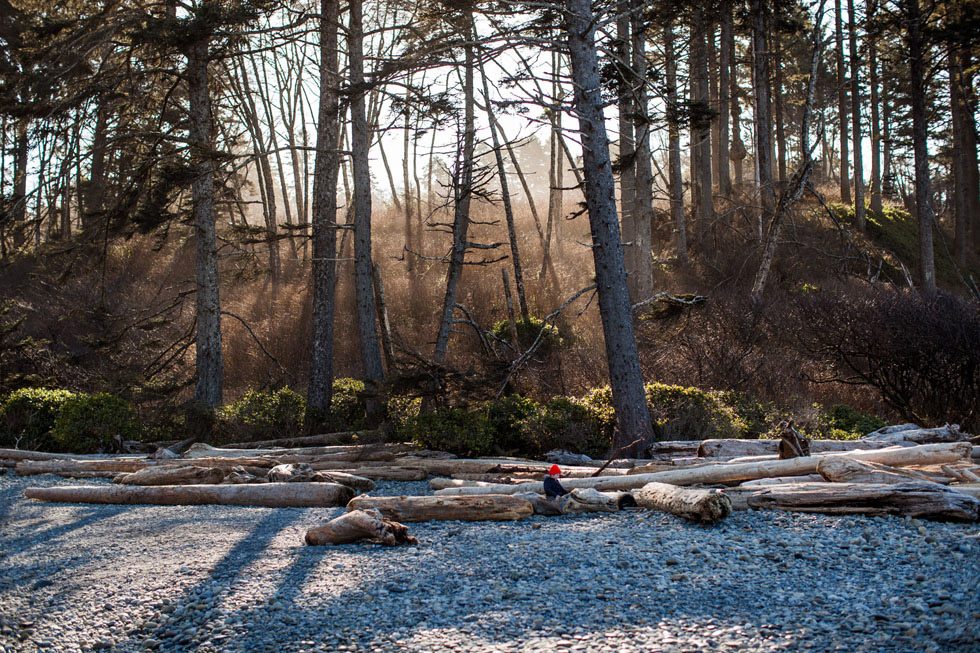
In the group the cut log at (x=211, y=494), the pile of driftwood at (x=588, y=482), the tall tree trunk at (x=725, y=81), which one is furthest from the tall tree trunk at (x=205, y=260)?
the tall tree trunk at (x=725, y=81)

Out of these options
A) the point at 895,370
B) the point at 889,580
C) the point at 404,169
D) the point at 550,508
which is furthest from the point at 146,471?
the point at 404,169

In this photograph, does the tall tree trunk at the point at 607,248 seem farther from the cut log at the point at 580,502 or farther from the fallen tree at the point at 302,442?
the fallen tree at the point at 302,442

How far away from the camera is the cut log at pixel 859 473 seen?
20.8 feet

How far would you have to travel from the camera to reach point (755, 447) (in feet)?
27.7

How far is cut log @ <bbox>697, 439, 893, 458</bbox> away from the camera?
841 centimetres

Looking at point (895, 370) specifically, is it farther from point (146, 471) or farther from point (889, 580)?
point (146, 471)

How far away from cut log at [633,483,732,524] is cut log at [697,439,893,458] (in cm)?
229

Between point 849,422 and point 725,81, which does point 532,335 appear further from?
point 725,81

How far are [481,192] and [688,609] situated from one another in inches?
406

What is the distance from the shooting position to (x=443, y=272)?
992 inches

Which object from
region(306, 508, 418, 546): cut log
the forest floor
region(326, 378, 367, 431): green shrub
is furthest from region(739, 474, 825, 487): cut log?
region(326, 378, 367, 431): green shrub

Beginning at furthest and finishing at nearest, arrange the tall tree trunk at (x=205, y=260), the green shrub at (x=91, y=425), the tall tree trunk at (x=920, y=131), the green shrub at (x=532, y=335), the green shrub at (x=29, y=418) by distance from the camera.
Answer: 1. the tall tree trunk at (x=920, y=131)
2. the green shrub at (x=532, y=335)
3. the tall tree trunk at (x=205, y=260)
4. the green shrub at (x=29, y=418)
5. the green shrub at (x=91, y=425)

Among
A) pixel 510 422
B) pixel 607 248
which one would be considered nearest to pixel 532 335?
pixel 510 422

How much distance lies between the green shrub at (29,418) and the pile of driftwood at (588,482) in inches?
102
